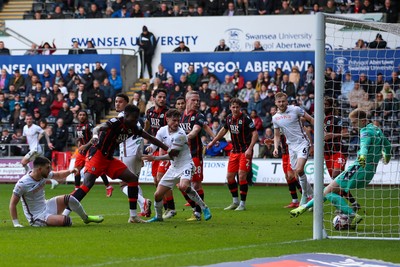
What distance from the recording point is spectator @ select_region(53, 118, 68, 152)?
3325 centimetres

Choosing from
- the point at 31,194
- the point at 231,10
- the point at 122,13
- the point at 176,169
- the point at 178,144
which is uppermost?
the point at 122,13

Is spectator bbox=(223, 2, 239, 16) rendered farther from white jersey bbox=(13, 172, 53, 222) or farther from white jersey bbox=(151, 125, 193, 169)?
white jersey bbox=(13, 172, 53, 222)

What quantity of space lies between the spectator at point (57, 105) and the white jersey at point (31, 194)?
1938 centimetres

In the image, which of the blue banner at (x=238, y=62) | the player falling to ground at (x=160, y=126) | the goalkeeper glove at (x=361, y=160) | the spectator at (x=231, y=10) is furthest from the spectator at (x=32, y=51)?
the goalkeeper glove at (x=361, y=160)

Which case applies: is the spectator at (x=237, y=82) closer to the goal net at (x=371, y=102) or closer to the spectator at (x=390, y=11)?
the spectator at (x=390, y=11)

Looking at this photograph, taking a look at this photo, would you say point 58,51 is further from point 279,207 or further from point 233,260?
point 233,260

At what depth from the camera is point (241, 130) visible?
67.5ft

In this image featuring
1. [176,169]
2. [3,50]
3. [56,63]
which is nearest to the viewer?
[176,169]

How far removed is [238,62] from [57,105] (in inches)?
265

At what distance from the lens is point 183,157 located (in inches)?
658

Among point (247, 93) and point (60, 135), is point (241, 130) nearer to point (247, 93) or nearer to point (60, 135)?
point (247, 93)

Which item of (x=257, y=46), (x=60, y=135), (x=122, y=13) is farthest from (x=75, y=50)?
(x=257, y=46)

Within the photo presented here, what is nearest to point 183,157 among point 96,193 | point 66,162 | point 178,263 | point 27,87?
point 178,263

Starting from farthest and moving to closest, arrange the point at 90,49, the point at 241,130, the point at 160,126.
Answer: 1. the point at 90,49
2. the point at 241,130
3. the point at 160,126
